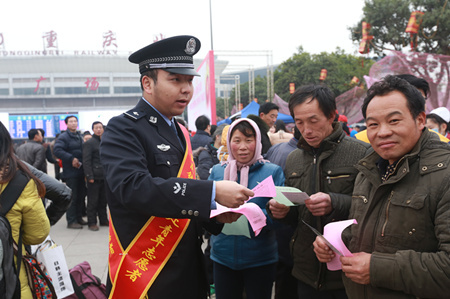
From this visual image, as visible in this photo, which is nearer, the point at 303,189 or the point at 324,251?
the point at 324,251

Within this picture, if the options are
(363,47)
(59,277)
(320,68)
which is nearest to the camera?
(59,277)

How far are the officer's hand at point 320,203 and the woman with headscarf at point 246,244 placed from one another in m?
0.58

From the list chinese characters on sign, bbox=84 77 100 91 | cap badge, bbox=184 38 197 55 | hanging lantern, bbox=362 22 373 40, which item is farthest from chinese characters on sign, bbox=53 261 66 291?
chinese characters on sign, bbox=84 77 100 91

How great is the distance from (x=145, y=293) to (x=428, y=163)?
1.29 meters

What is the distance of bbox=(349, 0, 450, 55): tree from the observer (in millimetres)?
16203

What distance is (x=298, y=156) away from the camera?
2.43m

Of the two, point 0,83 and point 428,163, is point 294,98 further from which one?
point 0,83

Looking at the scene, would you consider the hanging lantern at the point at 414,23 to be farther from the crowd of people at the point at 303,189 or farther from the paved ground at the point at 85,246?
the crowd of people at the point at 303,189

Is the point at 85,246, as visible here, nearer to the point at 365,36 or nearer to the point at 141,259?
the point at 141,259

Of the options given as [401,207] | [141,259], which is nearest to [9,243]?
[141,259]

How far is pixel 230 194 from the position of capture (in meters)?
1.53

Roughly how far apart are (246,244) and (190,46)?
4.69 feet

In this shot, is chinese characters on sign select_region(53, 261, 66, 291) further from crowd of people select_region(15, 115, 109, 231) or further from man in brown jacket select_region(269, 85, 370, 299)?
crowd of people select_region(15, 115, 109, 231)

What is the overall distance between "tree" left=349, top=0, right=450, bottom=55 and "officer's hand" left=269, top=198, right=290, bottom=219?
56.2 ft
